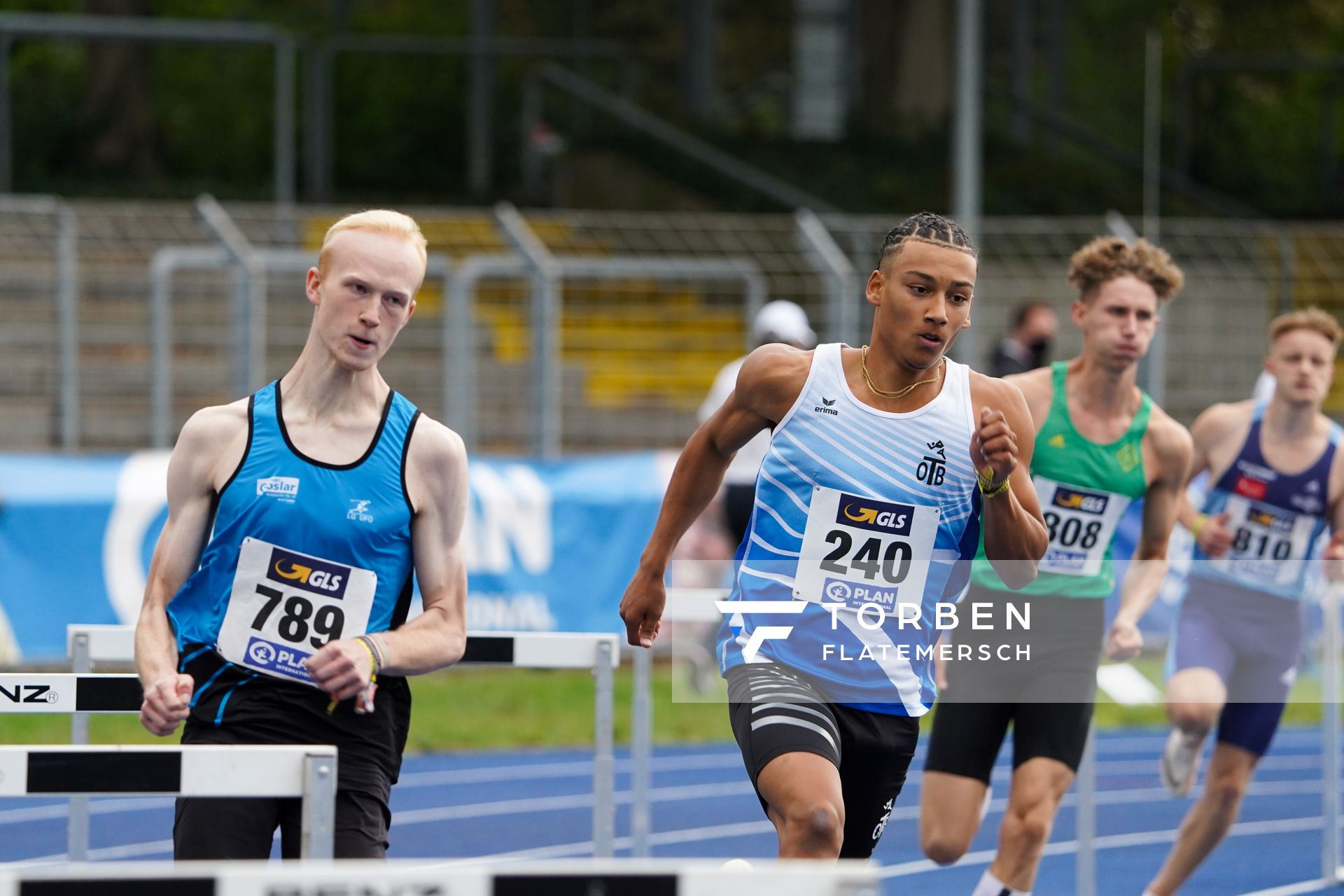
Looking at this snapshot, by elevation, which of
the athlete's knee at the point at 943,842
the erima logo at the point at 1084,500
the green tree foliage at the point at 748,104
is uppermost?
the green tree foliage at the point at 748,104

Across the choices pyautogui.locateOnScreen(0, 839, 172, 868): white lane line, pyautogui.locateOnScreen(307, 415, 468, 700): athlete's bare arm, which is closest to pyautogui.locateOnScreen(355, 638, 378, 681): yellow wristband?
pyautogui.locateOnScreen(307, 415, 468, 700): athlete's bare arm

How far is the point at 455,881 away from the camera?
253 cm

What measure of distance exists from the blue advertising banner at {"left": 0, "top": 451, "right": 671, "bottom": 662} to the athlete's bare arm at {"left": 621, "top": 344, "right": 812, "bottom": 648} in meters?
6.59

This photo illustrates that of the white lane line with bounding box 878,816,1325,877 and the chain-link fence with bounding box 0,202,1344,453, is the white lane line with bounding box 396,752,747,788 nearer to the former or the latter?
the white lane line with bounding box 878,816,1325,877

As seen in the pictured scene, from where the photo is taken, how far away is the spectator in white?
33.6 feet

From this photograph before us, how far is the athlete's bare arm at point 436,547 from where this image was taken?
400 centimetres

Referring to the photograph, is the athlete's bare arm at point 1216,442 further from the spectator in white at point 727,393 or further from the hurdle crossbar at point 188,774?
the hurdle crossbar at point 188,774

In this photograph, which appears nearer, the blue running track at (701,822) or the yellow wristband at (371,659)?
the yellow wristband at (371,659)

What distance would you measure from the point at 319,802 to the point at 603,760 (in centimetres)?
209

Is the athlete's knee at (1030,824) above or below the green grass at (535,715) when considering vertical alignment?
below

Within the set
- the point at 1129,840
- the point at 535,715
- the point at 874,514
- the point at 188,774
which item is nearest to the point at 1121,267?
the point at 874,514

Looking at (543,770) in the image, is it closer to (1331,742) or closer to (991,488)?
(1331,742)

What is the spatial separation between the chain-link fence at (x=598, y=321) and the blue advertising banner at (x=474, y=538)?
79cm

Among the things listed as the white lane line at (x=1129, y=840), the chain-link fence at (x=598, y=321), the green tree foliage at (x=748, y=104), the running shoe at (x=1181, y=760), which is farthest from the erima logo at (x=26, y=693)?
the green tree foliage at (x=748, y=104)
